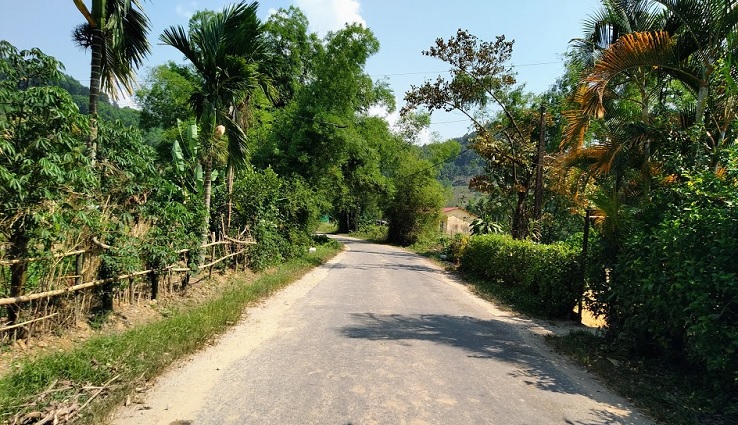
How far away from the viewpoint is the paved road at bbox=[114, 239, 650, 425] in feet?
13.5

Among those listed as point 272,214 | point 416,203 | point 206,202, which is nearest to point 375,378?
point 206,202

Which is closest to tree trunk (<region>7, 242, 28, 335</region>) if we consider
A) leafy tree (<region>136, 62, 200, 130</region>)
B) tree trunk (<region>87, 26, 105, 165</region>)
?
tree trunk (<region>87, 26, 105, 165</region>)

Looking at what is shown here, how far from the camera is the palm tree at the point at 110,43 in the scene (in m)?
6.60

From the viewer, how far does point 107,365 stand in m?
4.57

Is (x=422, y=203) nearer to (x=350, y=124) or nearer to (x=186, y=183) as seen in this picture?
(x=350, y=124)

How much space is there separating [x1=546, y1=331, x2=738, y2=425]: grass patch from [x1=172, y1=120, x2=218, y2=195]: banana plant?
25.7ft

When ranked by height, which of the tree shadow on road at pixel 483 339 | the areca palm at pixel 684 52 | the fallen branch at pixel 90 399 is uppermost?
the areca palm at pixel 684 52

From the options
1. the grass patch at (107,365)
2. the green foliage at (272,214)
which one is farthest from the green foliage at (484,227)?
the grass patch at (107,365)

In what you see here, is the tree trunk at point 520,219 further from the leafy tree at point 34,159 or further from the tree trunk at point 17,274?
the tree trunk at point 17,274

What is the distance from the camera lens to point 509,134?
21.5 m

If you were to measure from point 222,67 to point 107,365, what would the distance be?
22.2 ft

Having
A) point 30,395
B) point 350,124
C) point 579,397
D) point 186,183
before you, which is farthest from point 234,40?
point 350,124

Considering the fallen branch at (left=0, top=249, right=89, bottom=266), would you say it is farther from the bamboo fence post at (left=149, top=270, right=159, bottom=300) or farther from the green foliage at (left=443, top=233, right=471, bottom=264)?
the green foliage at (left=443, top=233, right=471, bottom=264)

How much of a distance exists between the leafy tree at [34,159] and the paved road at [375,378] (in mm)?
2009
